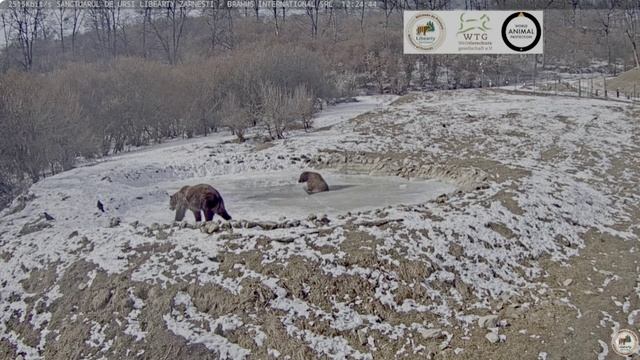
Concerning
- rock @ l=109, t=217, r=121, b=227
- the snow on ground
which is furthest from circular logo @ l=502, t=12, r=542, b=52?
rock @ l=109, t=217, r=121, b=227

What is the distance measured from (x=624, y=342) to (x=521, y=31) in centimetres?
2514

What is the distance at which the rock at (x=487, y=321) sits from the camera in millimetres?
7961

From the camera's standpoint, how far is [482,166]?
16.3 metres

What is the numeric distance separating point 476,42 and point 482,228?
21746mm

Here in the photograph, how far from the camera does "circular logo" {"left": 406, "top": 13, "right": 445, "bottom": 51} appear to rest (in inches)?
1152

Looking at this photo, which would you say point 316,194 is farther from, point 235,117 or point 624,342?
point 235,117

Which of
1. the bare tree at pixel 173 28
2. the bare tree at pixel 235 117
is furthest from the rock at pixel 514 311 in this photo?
the bare tree at pixel 173 28

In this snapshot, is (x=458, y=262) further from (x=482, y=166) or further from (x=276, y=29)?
(x=276, y=29)

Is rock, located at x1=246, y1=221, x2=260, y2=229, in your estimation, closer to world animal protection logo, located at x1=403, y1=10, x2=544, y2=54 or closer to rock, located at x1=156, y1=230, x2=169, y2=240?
rock, located at x1=156, y1=230, x2=169, y2=240

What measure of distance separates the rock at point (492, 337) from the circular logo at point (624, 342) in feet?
5.01

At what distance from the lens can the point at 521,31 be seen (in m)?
29.6

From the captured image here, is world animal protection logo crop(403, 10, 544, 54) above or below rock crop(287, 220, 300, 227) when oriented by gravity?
above

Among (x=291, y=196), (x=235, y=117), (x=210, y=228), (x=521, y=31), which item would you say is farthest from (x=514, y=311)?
(x=521, y=31)

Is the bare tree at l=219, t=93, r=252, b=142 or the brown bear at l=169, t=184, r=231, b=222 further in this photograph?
the bare tree at l=219, t=93, r=252, b=142
